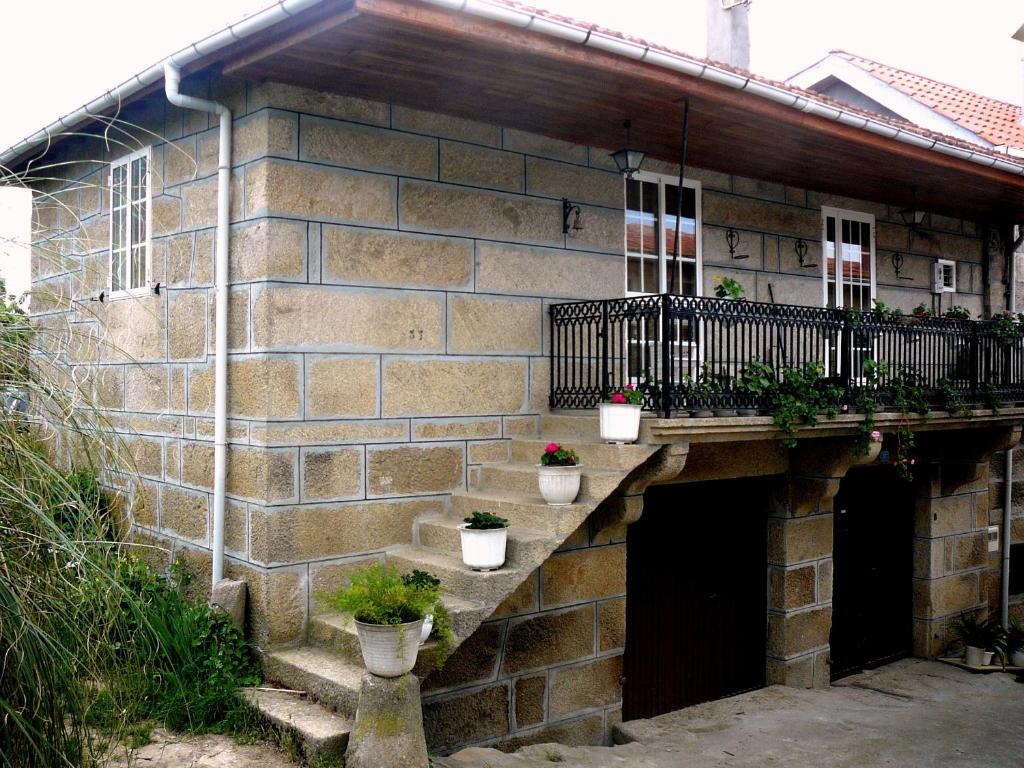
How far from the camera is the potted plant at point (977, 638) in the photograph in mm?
11547

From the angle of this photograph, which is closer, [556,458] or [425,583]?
[425,583]

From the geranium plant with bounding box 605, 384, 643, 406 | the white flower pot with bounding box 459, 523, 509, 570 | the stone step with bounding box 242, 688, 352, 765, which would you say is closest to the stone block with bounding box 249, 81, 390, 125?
the geranium plant with bounding box 605, 384, 643, 406

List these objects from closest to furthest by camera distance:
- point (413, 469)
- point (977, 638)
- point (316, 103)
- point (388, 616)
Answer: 1. point (388, 616)
2. point (316, 103)
3. point (413, 469)
4. point (977, 638)

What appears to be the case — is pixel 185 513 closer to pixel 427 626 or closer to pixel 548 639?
pixel 427 626

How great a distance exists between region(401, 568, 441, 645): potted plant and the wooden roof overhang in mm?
3384

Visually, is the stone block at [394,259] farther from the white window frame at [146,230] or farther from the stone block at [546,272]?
the white window frame at [146,230]

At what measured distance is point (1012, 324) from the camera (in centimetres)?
1074

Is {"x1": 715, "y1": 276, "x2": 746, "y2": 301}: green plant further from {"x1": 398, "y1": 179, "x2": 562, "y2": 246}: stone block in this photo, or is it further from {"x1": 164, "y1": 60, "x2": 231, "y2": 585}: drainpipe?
{"x1": 164, "y1": 60, "x2": 231, "y2": 585}: drainpipe

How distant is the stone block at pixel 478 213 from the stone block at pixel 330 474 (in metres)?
1.83

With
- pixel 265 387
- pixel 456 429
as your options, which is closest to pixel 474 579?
pixel 456 429

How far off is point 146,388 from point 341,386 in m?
2.32

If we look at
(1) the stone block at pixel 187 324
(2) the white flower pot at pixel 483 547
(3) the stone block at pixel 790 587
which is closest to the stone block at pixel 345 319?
(1) the stone block at pixel 187 324

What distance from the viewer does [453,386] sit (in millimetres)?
7695

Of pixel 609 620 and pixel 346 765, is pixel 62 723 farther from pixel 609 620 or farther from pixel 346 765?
pixel 609 620
